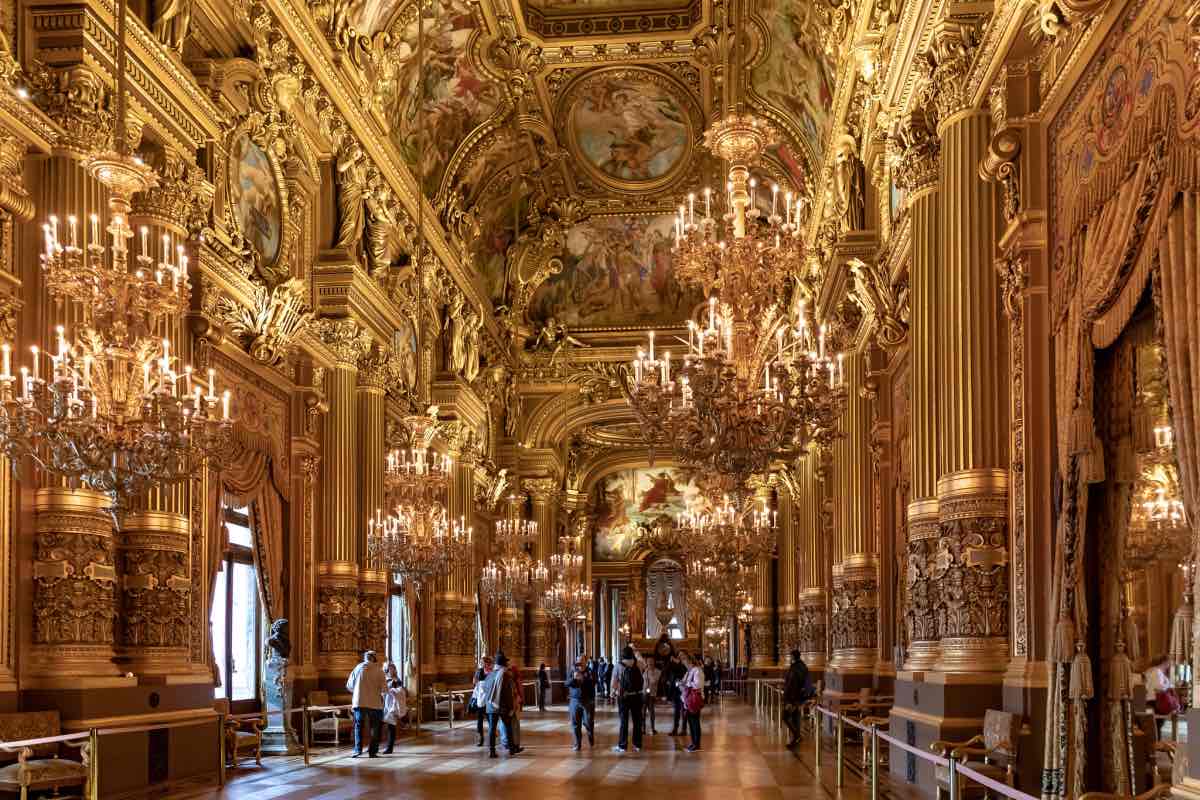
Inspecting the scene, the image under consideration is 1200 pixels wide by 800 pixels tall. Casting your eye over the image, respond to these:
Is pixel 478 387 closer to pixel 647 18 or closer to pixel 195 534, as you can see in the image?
pixel 647 18

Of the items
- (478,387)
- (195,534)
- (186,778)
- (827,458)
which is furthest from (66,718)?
(478,387)

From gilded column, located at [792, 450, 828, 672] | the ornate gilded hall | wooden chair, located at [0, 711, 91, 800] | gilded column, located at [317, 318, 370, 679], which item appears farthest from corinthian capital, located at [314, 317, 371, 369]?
wooden chair, located at [0, 711, 91, 800]

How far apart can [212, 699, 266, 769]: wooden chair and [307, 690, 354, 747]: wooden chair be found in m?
2.02

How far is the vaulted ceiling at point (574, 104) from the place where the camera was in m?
21.5

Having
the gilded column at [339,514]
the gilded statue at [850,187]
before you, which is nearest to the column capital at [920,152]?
the gilded statue at [850,187]

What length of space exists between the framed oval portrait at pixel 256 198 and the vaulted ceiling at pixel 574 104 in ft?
8.87

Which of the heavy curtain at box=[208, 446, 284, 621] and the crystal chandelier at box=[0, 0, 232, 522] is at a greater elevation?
the crystal chandelier at box=[0, 0, 232, 522]

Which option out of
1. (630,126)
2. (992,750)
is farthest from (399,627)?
(992,750)

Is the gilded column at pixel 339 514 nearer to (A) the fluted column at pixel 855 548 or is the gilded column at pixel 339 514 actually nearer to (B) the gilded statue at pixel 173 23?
(B) the gilded statue at pixel 173 23

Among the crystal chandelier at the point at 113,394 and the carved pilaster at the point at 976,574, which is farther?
the carved pilaster at the point at 976,574

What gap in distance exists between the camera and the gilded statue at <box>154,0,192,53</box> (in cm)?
1283

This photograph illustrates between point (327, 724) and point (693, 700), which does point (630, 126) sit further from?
point (327, 724)

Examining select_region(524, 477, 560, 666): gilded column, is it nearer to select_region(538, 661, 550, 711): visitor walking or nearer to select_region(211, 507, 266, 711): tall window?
select_region(538, 661, 550, 711): visitor walking

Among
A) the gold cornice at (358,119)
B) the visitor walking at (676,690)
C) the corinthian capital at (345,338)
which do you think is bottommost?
the visitor walking at (676,690)
